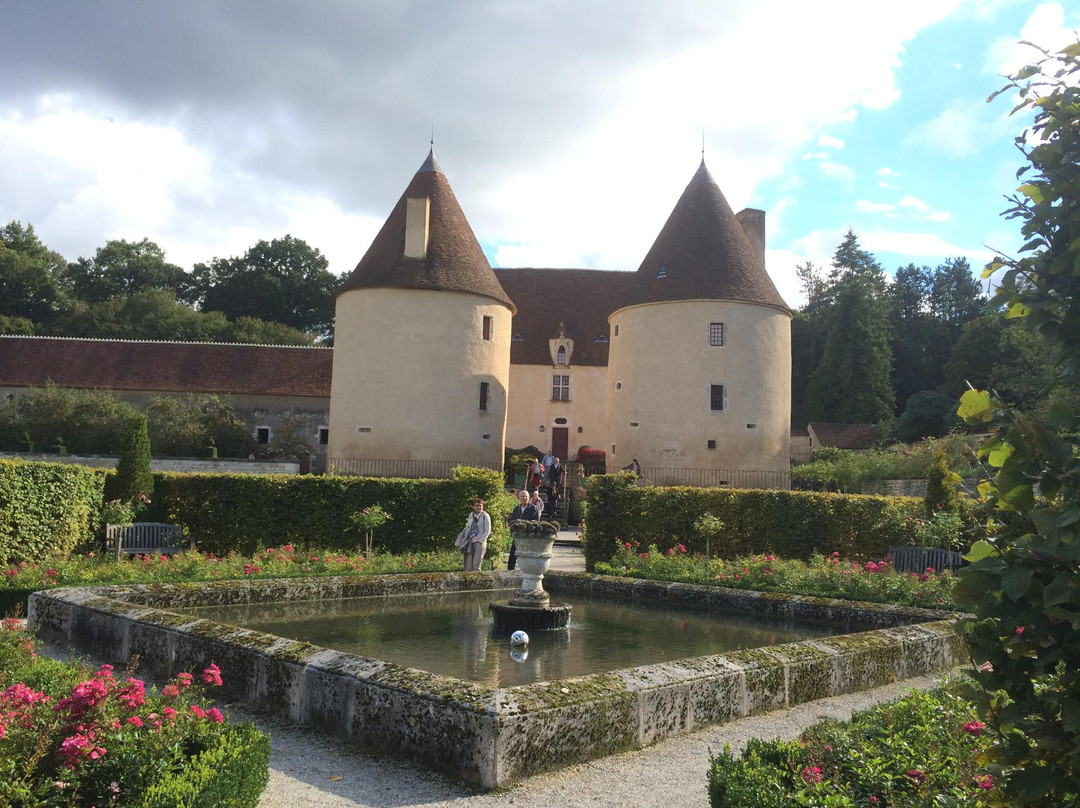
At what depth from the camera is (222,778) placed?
3.77 meters

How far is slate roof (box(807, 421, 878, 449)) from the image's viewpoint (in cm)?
4606

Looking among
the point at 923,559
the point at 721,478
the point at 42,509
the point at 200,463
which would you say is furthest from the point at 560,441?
the point at 42,509

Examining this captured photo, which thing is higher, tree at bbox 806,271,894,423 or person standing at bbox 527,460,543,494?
tree at bbox 806,271,894,423

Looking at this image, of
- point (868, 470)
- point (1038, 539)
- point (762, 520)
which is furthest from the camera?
point (868, 470)

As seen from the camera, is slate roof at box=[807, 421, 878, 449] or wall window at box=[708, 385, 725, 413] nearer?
wall window at box=[708, 385, 725, 413]

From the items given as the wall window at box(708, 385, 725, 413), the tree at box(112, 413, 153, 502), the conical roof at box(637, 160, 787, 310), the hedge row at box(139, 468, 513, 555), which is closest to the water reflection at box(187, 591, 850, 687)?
the hedge row at box(139, 468, 513, 555)

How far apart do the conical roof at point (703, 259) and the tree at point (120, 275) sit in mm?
40617

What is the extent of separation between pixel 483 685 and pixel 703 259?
28365 millimetres

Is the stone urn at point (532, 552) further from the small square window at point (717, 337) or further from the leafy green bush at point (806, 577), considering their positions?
the small square window at point (717, 337)

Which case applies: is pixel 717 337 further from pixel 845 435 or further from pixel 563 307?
pixel 845 435

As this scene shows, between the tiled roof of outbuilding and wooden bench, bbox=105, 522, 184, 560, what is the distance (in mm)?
24579

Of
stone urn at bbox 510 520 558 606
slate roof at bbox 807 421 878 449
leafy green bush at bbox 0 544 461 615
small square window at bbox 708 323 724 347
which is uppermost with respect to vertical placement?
small square window at bbox 708 323 724 347

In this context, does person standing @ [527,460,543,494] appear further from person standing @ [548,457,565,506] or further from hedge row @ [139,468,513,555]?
hedge row @ [139,468,513,555]

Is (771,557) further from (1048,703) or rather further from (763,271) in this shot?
(763,271)
